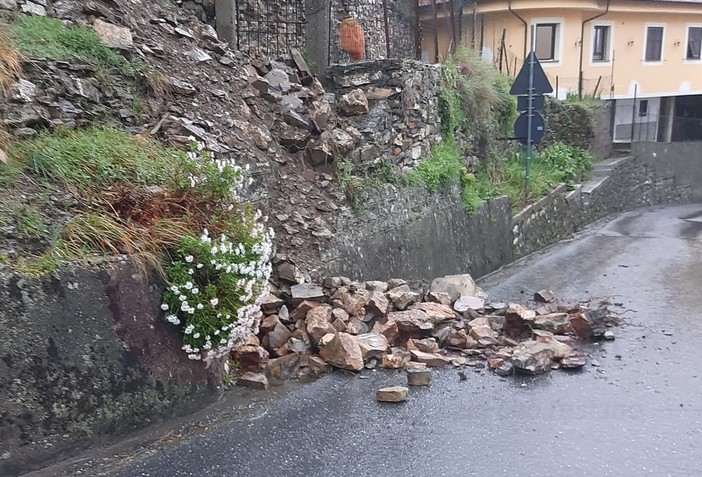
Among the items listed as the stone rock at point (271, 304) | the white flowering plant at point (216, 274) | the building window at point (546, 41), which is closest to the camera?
the white flowering plant at point (216, 274)

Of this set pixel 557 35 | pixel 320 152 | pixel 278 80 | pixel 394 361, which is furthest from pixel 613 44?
pixel 394 361

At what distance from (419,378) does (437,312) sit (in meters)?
1.22

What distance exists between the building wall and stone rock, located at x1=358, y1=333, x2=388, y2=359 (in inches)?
647

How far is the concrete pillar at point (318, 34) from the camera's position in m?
9.33

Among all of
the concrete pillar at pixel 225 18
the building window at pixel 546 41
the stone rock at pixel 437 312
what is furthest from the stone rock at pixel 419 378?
the building window at pixel 546 41

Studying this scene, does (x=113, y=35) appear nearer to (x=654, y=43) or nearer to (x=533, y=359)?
(x=533, y=359)

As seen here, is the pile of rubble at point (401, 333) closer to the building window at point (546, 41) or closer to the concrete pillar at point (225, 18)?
the concrete pillar at point (225, 18)

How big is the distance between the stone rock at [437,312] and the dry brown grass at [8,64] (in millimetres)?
4238

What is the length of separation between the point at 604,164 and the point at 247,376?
1790 cm

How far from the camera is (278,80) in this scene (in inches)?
316

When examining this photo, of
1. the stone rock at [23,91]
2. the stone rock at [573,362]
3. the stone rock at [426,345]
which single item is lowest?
the stone rock at [573,362]

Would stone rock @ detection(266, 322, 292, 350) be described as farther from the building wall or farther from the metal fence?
the building wall

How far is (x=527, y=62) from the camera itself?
1367 cm

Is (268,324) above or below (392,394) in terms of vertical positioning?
Answer: above
